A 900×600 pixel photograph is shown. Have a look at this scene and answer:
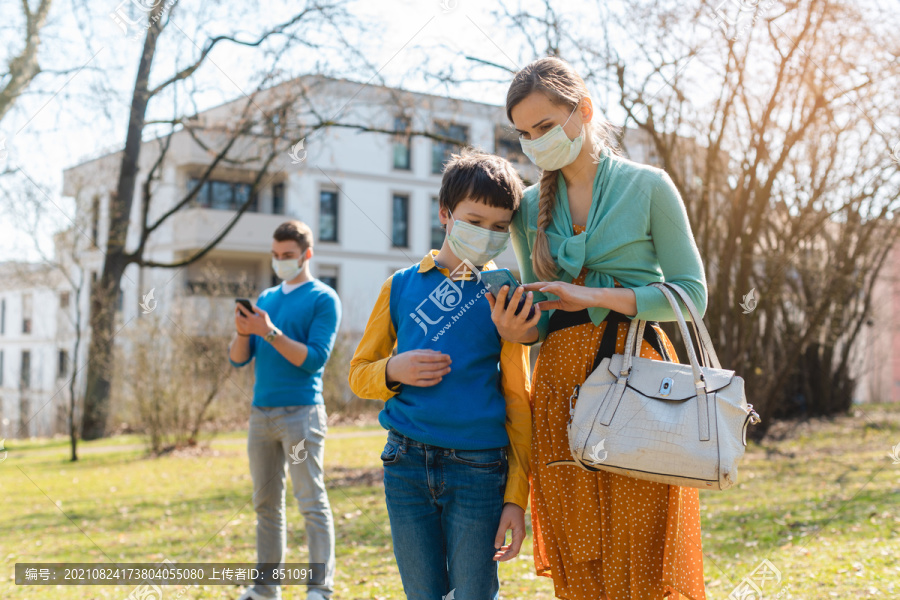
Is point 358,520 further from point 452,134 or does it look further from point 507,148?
point 452,134

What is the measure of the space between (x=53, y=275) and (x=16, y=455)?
3.88 m

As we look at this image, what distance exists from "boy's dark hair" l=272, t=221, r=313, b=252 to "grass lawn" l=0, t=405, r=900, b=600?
2116mm

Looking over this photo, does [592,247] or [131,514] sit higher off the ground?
[592,247]

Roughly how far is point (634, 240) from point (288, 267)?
2678 millimetres

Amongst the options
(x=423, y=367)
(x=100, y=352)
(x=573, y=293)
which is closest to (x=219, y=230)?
(x=100, y=352)

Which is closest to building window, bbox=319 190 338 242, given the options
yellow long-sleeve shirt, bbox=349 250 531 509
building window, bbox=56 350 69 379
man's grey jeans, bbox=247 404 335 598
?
building window, bbox=56 350 69 379

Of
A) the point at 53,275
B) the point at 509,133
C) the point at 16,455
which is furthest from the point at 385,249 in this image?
the point at 509,133

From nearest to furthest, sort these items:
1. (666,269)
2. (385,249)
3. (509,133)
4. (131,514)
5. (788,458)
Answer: (666,269), (509,133), (131,514), (788,458), (385,249)

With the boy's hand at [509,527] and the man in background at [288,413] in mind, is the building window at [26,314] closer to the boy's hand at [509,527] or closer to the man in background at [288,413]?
the man in background at [288,413]

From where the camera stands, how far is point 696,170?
1070 centimetres

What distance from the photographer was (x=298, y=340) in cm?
411

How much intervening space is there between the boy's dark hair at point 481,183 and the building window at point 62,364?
1552 cm

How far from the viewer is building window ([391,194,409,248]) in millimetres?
24531

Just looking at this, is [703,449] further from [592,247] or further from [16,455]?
[16,455]
